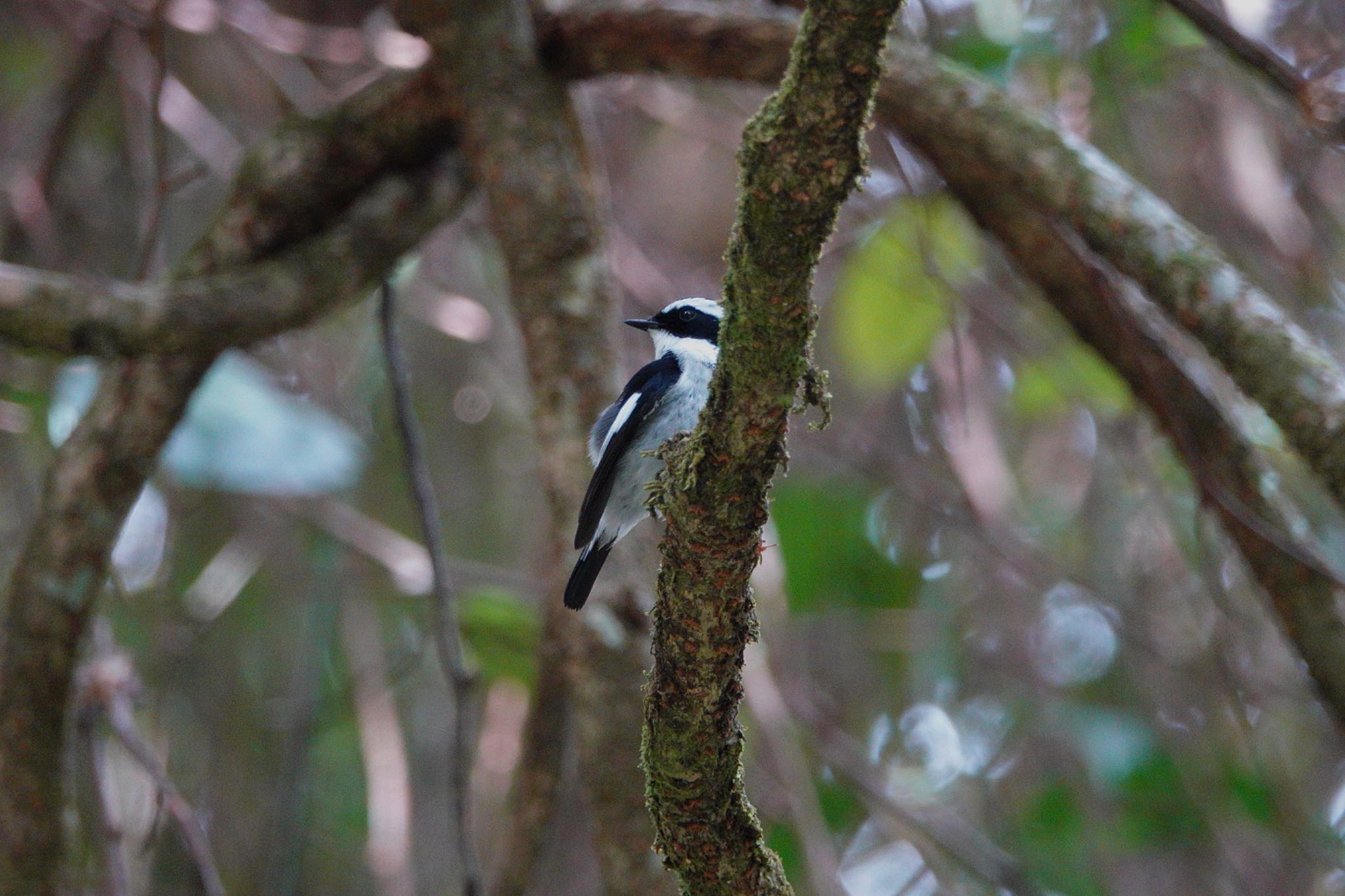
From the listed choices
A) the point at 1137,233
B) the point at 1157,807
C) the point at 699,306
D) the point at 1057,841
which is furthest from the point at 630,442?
the point at 1157,807

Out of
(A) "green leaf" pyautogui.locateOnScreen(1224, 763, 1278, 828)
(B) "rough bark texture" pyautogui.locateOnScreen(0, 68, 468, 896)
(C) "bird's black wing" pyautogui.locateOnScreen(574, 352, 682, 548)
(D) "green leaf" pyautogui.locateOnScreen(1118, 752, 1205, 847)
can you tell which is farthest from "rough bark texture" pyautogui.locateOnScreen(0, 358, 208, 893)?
(A) "green leaf" pyautogui.locateOnScreen(1224, 763, 1278, 828)

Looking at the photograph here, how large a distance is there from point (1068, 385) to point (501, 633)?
232 centimetres

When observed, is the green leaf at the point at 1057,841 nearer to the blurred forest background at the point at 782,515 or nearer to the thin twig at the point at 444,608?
the blurred forest background at the point at 782,515

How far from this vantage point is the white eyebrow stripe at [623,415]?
3139 millimetres

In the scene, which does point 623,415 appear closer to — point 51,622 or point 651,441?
point 651,441

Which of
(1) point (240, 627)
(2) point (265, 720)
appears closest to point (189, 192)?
(1) point (240, 627)

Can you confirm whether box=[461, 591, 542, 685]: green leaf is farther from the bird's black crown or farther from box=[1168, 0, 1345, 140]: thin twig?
box=[1168, 0, 1345, 140]: thin twig

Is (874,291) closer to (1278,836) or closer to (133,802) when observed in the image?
(1278,836)

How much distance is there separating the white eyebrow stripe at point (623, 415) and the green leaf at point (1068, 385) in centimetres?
160

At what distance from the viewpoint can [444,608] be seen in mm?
3240

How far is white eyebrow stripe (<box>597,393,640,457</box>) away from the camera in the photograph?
3.14 meters

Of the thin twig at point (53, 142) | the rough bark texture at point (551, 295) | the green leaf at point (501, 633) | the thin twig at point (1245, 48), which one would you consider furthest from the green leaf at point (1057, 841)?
the thin twig at point (53, 142)

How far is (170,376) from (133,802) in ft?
8.32

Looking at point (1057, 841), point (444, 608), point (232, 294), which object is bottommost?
point (1057, 841)
